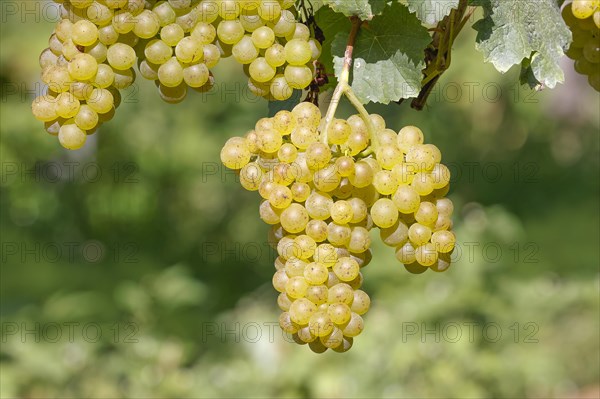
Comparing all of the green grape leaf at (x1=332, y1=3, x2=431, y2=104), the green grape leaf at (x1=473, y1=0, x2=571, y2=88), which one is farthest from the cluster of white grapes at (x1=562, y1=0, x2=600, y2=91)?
the green grape leaf at (x1=332, y1=3, x2=431, y2=104)

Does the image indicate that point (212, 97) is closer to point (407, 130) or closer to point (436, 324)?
point (436, 324)

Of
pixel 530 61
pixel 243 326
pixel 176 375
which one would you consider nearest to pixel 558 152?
pixel 243 326

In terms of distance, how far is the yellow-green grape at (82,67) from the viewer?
72 cm

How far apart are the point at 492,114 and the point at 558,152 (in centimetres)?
44

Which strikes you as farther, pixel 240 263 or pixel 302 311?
pixel 240 263

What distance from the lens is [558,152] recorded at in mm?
4777

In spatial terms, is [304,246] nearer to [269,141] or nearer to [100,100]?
[269,141]

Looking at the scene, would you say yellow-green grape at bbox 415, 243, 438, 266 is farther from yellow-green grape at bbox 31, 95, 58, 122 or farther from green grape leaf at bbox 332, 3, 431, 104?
yellow-green grape at bbox 31, 95, 58, 122

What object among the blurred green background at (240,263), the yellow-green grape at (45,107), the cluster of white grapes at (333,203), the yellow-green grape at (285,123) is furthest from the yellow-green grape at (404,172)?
the blurred green background at (240,263)

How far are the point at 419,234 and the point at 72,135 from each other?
1.10ft

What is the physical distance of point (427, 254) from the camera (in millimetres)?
785

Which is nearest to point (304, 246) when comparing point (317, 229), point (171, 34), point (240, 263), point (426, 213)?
point (317, 229)

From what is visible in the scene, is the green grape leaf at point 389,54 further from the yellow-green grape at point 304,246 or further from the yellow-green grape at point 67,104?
the yellow-green grape at point 67,104

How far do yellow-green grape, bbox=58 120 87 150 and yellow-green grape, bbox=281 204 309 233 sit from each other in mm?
201
